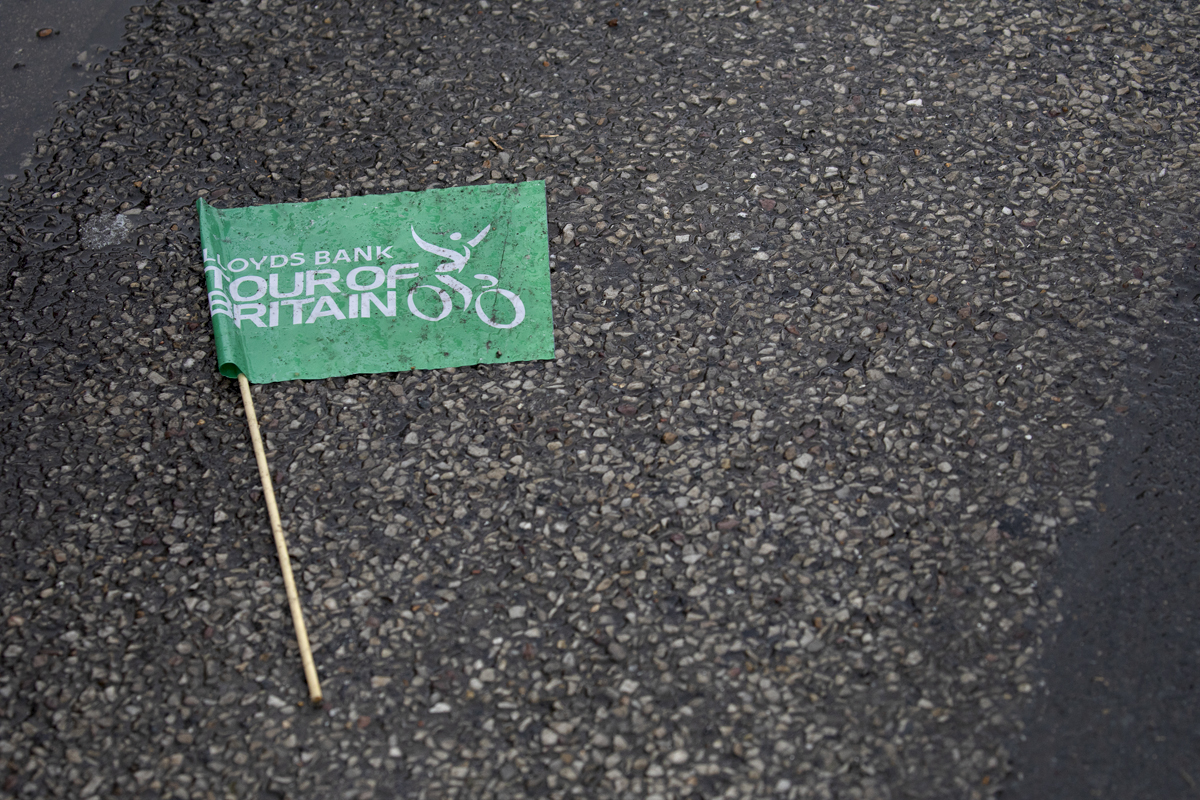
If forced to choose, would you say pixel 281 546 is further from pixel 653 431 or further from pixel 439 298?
pixel 653 431

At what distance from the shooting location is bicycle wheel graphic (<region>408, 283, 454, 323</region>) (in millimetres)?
3383

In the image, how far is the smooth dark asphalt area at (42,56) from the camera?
4.03m

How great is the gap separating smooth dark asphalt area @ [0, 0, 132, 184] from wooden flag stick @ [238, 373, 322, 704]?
1725 millimetres

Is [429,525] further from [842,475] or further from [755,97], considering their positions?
[755,97]

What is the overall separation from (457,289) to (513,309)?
0.77 feet

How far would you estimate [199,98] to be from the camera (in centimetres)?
407

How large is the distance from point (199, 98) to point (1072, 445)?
147 inches

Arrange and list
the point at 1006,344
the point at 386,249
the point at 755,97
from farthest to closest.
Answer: the point at 755,97
the point at 386,249
the point at 1006,344

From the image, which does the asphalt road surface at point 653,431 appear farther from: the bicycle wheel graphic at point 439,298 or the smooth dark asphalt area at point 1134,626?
the bicycle wheel graphic at point 439,298

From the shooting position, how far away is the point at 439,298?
343 cm

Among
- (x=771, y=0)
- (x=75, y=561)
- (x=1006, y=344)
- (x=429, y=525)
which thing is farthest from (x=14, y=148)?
(x=1006, y=344)

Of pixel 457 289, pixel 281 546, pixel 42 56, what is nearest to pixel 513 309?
pixel 457 289

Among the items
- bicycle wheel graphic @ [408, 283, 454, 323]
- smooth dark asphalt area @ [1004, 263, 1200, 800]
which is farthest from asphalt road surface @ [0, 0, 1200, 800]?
bicycle wheel graphic @ [408, 283, 454, 323]

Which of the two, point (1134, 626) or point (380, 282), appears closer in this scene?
point (1134, 626)
